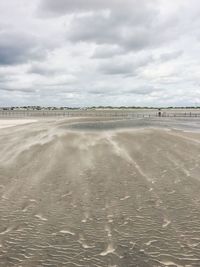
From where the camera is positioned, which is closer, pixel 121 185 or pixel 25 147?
pixel 121 185

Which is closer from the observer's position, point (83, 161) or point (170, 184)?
point (170, 184)

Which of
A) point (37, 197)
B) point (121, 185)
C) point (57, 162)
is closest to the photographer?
point (37, 197)

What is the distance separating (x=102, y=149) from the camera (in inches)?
960

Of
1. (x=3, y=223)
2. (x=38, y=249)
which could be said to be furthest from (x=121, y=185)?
(x=38, y=249)

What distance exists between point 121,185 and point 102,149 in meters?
9.25

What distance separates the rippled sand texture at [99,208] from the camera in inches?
334

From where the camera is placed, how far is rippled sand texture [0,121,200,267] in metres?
8.49

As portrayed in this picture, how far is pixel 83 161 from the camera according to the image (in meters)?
20.4

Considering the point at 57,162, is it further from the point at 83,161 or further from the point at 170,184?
the point at 170,184

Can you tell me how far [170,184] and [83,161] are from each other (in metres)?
6.51

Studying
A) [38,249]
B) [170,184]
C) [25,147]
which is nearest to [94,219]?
[38,249]

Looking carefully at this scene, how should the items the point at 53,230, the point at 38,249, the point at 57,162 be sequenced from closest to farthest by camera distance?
the point at 38,249
the point at 53,230
the point at 57,162

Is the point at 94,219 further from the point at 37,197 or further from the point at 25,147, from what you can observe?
the point at 25,147

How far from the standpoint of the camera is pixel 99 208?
478 inches
